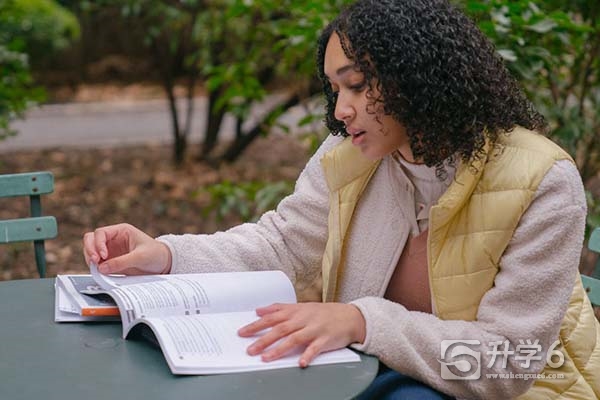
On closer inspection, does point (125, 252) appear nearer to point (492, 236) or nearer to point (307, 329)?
point (307, 329)

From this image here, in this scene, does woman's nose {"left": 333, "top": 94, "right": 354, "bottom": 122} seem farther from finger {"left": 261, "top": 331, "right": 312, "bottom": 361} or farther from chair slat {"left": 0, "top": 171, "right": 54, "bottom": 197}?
chair slat {"left": 0, "top": 171, "right": 54, "bottom": 197}

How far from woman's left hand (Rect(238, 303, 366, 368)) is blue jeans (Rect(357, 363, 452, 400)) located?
122mm

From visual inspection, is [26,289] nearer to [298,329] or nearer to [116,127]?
[298,329]

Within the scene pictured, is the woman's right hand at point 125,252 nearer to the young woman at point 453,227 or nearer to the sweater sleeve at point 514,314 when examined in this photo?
the young woman at point 453,227

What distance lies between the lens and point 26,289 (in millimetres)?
2076

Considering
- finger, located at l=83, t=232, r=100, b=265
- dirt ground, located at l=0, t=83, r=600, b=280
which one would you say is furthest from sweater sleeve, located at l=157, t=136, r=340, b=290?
dirt ground, located at l=0, t=83, r=600, b=280

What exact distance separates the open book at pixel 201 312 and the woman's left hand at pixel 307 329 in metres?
Result: 0.02

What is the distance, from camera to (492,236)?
1783 millimetres

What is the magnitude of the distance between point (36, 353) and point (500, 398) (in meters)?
0.88

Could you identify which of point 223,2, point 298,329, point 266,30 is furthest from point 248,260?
point 223,2

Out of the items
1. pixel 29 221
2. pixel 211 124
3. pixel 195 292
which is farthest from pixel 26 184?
pixel 211 124

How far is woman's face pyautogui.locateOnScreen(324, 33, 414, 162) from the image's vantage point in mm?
1776

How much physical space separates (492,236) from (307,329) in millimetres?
409

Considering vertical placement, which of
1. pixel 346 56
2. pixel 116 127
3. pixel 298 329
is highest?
pixel 346 56
